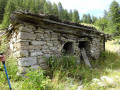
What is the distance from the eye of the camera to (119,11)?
18.7 meters

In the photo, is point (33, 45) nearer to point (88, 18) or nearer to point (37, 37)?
point (37, 37)

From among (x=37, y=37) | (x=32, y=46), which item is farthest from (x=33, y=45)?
(x=37, y=37)

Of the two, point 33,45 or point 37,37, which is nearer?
point 33,45

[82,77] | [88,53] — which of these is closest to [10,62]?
[82,77]

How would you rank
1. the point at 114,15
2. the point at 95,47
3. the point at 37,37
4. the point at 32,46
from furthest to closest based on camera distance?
the point at 114,15 < the point at 95,47 < the point at 37,37 < the point at 32,46

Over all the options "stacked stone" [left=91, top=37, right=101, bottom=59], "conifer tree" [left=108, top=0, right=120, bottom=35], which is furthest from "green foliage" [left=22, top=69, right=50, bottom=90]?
"conifer tree" [left=108, top=0, right=120, bottom=35]

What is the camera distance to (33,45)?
3.66 metres

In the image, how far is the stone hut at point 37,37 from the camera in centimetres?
338

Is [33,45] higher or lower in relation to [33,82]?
higher

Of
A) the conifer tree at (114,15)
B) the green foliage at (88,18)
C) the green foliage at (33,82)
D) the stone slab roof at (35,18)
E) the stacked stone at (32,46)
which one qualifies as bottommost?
the green foliage at (33,82)

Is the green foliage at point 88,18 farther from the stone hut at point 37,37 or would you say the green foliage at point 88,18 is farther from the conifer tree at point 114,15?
the stone hut at point 37,37

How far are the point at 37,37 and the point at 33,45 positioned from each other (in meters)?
0.43

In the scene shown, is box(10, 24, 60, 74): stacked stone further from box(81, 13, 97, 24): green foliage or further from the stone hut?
box(81, 13, 97, 24): green foliage

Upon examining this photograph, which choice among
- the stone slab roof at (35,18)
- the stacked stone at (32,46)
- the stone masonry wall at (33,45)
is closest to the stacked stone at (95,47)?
the stone slab roof at (35,18)
